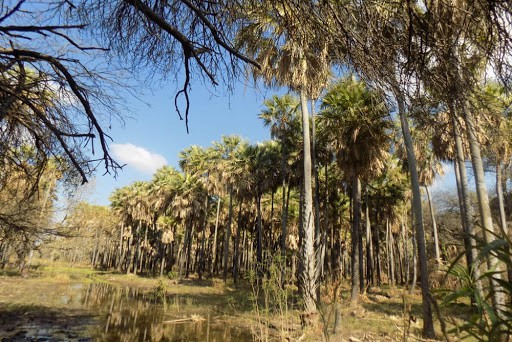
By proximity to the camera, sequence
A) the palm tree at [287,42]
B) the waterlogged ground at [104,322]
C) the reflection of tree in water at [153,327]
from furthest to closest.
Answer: the reflection of tree in water at [153,327]
the waterlogged ground at [104,322]
the palm tree at [287,42]

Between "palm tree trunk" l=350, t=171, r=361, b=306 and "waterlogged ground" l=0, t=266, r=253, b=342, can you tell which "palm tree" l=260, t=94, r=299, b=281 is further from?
"waterlogged ground" l=0, t=266, r=253, b=342

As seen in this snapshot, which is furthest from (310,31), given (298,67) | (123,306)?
(123,306)

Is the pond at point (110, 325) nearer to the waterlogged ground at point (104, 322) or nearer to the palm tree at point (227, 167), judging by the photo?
the waterlogged ground at point (104, 322)

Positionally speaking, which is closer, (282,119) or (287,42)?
(287,42)

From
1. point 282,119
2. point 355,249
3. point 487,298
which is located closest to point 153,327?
point 355,249

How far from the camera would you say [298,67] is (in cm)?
259

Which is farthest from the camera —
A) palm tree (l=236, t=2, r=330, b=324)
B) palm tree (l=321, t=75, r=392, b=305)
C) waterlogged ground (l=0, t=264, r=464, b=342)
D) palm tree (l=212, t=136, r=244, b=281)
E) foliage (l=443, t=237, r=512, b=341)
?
palm tree (l=212, t=136, r=244, b=281)

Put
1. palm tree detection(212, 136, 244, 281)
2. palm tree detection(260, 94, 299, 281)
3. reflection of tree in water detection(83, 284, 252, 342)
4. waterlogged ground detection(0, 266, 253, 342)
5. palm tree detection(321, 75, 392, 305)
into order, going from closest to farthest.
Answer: waterlogged ground detection(0, 266, 253, 342)
reflection of tree in water detection(83, 284, 252, 342)
palm tree detection(321, 75, 392, 305)
palm tree detection(260, 94, 299, 281)
palm tree detection(212, 136, 244, 281)

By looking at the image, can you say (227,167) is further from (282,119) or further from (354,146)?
(354,146)

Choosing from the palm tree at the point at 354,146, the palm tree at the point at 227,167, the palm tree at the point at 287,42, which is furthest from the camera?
the palm tree at the point at 227,167

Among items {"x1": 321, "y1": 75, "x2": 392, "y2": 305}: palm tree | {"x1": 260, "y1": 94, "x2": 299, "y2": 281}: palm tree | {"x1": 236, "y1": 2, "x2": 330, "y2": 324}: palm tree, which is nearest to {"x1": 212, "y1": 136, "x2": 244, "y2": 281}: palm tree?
{"x1": 260, "y1": 94, "x2": 299, "y2": 281}: palm tree

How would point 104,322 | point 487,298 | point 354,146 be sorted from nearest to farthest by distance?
1. point 487,298
2. point 104,322
3. point 354,146

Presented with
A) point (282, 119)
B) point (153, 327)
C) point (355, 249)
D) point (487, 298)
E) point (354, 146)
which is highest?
point (282, 119)

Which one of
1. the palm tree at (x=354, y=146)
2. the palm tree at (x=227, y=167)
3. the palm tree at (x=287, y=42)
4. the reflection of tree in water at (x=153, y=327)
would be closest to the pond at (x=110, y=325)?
the reflection of tree in water at (x=153, y=327)
